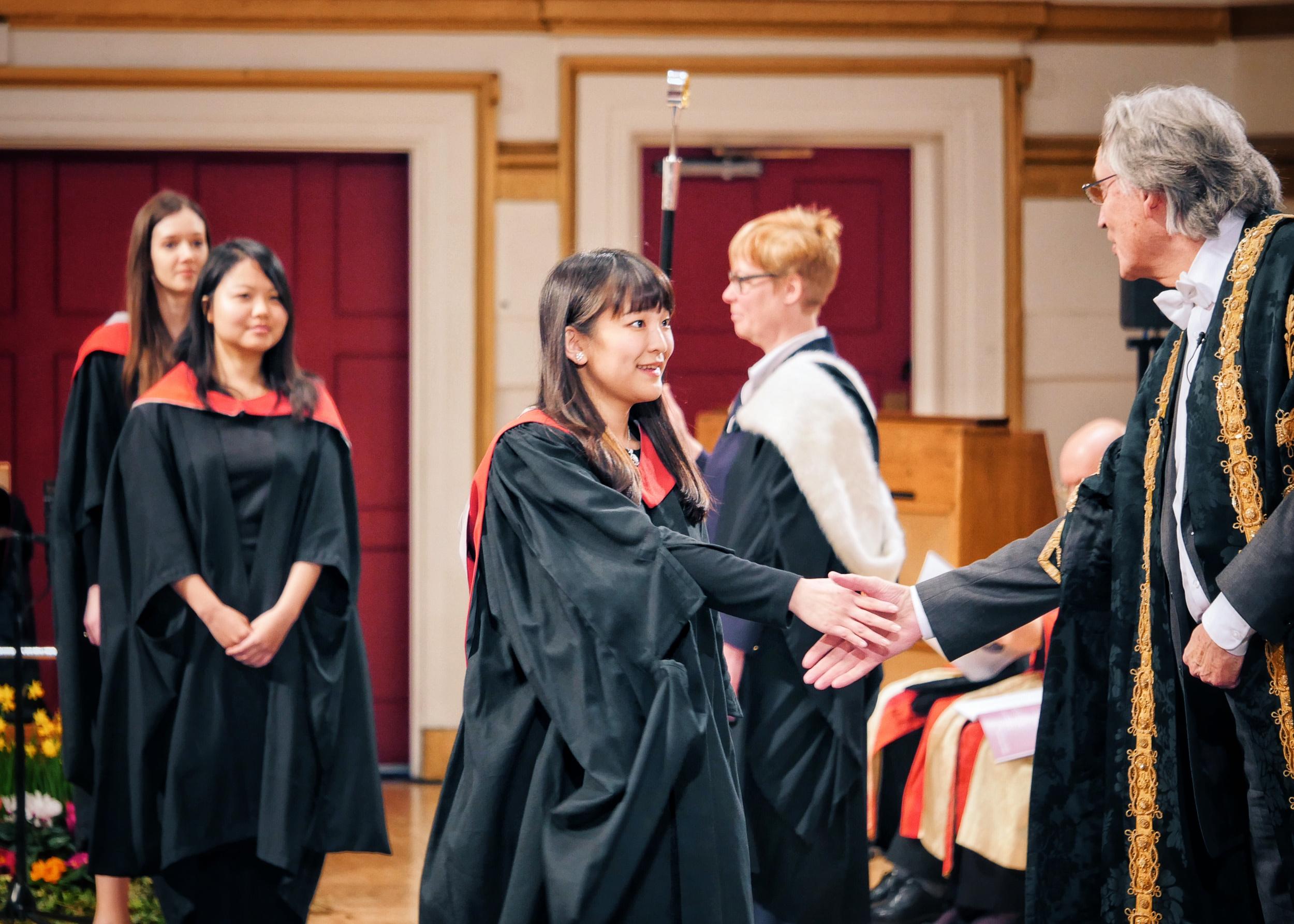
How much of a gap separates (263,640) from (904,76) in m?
3.11

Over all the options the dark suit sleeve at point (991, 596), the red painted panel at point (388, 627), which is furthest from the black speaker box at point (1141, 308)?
the red painted panel at point (388, 627)

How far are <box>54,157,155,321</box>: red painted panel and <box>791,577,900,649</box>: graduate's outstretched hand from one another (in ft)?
12.2

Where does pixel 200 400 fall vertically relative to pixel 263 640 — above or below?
above

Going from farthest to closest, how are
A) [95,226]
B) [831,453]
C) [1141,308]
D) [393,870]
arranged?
[95,226]
[1141,308]
[393,870]
[831,453]

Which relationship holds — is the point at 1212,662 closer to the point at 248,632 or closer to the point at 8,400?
the point at 248,632

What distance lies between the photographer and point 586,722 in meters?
1.78

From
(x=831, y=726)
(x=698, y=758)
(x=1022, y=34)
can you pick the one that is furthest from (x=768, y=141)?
(x=698, y=758)

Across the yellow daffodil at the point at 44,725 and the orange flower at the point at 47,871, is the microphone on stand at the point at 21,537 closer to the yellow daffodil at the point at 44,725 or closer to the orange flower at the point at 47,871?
the yellow daffodil at the point at 44,725

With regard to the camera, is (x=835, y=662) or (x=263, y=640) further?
(x=263, y=640)

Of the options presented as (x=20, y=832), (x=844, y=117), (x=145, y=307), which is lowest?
(x=20, y=832)

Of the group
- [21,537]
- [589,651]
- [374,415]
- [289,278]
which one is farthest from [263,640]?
[289,278]

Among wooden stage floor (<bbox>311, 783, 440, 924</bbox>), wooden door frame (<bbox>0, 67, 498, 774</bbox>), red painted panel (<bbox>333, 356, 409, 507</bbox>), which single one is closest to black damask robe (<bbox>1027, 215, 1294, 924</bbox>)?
wooden stage floor (<bbox>311, 783, 440, 924</bbox>)

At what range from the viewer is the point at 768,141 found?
4828mm

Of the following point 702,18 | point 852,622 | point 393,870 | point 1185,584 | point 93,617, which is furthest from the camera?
point 702,18
